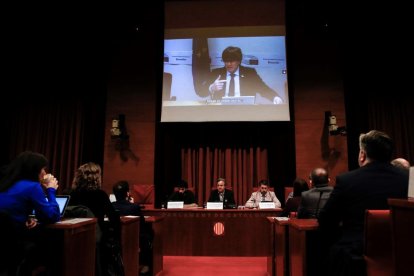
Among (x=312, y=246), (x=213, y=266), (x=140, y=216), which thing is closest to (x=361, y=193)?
(x=312, y=246)

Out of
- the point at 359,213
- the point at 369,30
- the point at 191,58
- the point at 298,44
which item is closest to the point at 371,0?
the point at 369,30

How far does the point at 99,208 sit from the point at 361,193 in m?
1.92

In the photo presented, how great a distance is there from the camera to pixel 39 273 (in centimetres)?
219

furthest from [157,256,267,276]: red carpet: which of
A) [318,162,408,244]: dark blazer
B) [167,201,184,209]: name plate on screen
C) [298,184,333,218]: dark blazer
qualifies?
[318,162,408,244]: dark blazer

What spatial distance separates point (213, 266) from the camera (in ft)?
15.9

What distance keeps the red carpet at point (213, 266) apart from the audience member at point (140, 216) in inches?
12.6

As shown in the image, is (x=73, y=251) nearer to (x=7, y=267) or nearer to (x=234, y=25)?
(x=7, y=267)

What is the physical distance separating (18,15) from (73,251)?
5.86 meters

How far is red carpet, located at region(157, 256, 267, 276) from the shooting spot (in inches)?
173

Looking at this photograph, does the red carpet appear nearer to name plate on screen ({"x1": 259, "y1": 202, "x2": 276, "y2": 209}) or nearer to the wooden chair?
name plate on screen ({"x1": 259, "y1": 202, "x2": 276, "y2": 209})

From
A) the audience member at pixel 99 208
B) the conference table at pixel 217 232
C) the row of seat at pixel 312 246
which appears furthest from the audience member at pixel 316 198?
the conference table at pixel 217 232

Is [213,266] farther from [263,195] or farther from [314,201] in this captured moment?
[314,201]

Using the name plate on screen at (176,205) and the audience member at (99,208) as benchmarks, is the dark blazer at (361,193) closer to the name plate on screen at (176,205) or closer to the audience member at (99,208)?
the audience member at (99,208)

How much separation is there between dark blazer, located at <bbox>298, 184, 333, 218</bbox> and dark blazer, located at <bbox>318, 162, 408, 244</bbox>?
93 centimetres
